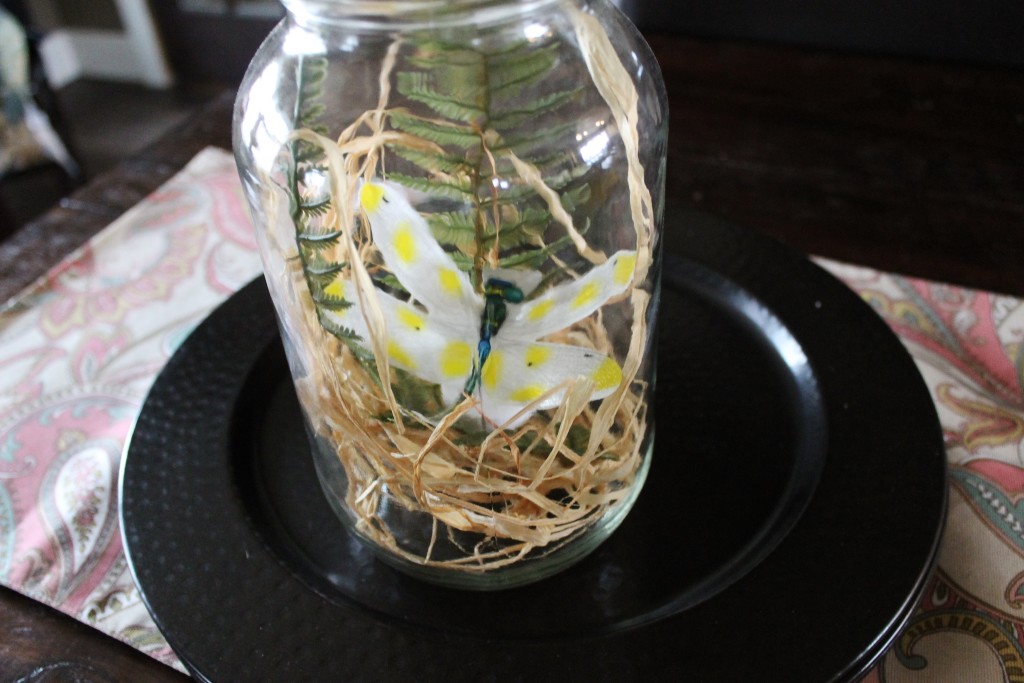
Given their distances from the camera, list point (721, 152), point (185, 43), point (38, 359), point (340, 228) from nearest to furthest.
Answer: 1. point (340, 228)
2. point (38, 359)
3. point (721, 152)
4. point (185, 43)

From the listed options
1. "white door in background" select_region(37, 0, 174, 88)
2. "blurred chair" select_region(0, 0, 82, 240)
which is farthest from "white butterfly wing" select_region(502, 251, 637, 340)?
"white door in background" select_region(37, 0, 174, 88)

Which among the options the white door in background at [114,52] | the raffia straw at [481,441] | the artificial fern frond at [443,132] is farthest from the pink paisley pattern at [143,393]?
the white door in background at [114,52]

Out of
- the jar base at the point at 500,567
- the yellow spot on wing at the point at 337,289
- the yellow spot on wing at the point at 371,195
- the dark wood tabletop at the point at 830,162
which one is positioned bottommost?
the dark wood tabletop at the point at 830,162

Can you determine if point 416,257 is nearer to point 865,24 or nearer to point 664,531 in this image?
point 664,531

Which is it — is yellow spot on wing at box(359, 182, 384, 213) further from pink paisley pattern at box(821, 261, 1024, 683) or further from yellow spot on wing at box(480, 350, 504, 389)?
pink paisley pattern at box(821, 261, 1024, 683)

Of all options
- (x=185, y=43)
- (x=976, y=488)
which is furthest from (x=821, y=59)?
(x=185, y=43)

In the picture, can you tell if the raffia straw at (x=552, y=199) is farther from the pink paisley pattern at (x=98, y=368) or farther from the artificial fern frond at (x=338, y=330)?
the pink paisley pattern at (x=98, y=368)

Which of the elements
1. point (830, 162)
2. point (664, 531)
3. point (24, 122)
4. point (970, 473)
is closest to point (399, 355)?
point (664, 531)

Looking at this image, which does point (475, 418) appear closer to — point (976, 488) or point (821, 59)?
point (976, 488)
